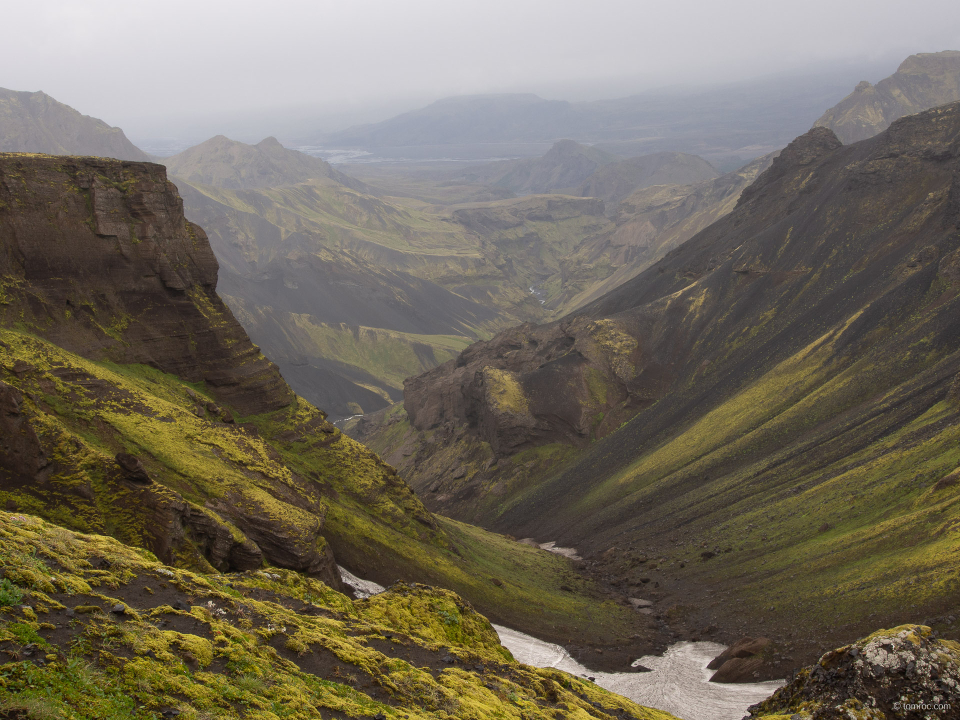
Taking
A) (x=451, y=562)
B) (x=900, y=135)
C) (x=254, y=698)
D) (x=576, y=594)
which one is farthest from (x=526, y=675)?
(x=900, y=135)

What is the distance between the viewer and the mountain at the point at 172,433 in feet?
93.5

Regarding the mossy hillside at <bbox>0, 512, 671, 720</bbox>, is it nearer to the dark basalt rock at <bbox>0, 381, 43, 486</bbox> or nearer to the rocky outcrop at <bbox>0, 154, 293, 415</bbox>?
the dark basalt rock at <bbox>0, 381, 43, 486</bbox>

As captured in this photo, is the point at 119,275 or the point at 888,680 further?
the point at 119,275

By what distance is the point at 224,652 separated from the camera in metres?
16.7

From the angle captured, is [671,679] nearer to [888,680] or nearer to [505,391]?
[888,680]

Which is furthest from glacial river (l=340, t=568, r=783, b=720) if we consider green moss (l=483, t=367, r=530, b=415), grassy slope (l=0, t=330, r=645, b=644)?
green moss (l=483, t=367, r=530, b=415)

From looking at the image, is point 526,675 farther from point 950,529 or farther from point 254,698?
point 950,529

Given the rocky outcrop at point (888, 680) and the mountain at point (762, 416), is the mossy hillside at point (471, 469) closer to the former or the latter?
the mountain at point (762, 416)

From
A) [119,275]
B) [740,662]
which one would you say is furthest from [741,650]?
[119,275]

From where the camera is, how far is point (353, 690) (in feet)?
59.7

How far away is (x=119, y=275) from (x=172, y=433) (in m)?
15.0

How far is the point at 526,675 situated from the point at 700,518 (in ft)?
142

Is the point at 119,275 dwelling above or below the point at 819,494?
above

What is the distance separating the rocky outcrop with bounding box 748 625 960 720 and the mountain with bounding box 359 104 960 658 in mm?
18526
